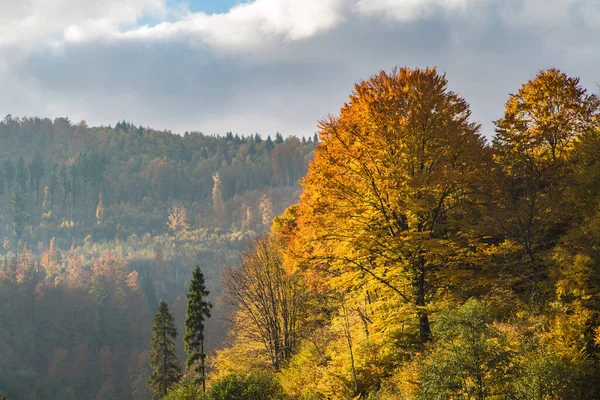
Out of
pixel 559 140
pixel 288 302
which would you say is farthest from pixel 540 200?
pixel 288 302

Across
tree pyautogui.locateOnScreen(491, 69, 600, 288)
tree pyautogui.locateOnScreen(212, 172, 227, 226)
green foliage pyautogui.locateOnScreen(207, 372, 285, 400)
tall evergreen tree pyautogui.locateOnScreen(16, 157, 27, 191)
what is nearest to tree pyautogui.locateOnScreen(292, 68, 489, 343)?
tree pyautogui.locateOnScreen(491, 69, 600, 288)

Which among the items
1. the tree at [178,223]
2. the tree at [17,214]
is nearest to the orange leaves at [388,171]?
the tree at [178,223]

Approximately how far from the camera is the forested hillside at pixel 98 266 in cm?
9653

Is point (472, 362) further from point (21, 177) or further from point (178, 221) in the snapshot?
point (21, 177)

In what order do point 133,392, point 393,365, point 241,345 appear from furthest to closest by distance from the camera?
point 133,392 → point 241,345 → point 393,365

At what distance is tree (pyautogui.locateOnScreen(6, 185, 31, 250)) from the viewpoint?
545 ft

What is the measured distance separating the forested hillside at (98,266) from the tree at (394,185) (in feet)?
136

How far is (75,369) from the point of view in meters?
96.6

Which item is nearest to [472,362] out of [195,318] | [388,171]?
[388,171]

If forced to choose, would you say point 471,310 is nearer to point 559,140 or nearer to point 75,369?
point 559,140

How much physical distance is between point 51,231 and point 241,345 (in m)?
158

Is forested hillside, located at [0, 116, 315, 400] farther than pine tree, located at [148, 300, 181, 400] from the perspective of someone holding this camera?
Yes

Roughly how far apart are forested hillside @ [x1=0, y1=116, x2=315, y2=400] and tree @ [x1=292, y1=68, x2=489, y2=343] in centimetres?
4136

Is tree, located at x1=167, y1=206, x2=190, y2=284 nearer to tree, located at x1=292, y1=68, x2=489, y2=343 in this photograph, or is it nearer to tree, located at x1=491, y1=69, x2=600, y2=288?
tree, located at x1=491, y1=69, x2=600, y2=288
